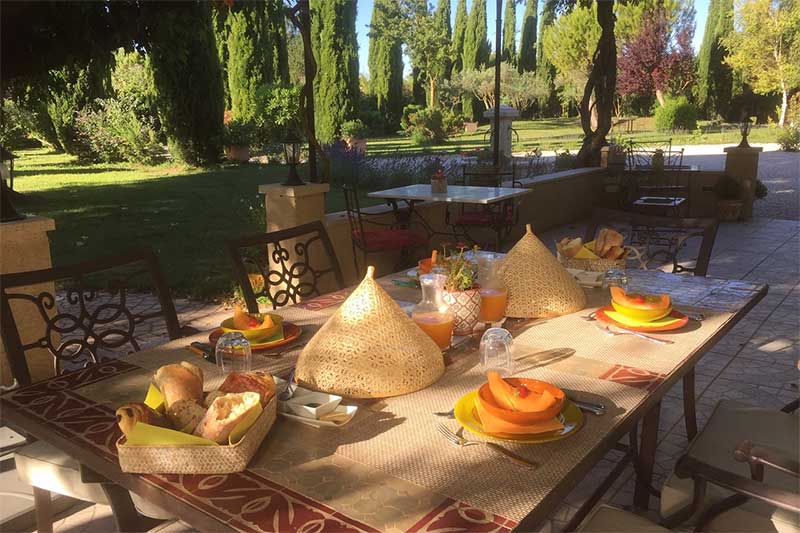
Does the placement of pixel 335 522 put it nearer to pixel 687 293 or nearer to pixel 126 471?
pixel 126 471

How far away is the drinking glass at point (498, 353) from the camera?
1.73 meters

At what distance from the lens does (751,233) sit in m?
8.34

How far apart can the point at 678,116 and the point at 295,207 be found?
23527 mm

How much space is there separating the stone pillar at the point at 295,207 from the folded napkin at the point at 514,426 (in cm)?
345

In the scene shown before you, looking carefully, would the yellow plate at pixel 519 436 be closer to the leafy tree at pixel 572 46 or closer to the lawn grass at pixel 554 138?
the lawn grass at pixel 554 138

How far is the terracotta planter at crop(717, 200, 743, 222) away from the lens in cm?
906

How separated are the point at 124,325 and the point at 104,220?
15.2 feet

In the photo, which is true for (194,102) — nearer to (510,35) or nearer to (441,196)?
(441,196)

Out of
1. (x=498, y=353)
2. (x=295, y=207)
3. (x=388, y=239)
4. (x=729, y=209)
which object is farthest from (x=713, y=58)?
(x=498, y=353)

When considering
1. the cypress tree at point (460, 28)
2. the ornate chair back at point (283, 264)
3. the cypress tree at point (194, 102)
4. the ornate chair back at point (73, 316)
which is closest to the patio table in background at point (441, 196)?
the ornate chair back at point (283, 264)

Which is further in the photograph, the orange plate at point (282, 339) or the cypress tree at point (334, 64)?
the cypress tree at point (334, 64)

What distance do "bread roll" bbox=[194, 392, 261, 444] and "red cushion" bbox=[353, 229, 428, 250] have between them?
13.1ft

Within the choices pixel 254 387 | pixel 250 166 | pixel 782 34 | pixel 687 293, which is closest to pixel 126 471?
pixel 254 387

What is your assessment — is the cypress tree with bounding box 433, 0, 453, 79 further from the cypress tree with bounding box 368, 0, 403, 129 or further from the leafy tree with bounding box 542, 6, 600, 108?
the leafy tree with bounding box 542, 6, 600, 108
